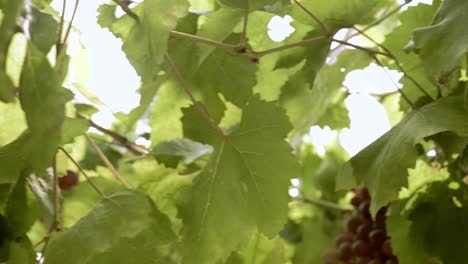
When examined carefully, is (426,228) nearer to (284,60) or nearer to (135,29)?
(284,60)

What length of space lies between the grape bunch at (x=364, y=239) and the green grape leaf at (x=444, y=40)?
306 millimetres

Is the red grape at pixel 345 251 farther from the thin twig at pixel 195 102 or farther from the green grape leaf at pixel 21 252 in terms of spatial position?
the green grape leaf at pixel 21 252

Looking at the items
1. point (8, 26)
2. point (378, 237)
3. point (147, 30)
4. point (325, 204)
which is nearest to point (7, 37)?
point (8, 26)

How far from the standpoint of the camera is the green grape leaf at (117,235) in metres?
0.55

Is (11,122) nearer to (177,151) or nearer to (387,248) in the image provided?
(177,151)

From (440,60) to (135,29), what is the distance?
0.24 meters

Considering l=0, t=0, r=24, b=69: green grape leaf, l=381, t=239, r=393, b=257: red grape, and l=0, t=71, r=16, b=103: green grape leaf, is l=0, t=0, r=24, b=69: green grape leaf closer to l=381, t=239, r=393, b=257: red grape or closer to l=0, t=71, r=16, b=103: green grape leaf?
l=0, t=71, r=16, b=103: green grape leaf

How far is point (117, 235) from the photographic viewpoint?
571 millimetres

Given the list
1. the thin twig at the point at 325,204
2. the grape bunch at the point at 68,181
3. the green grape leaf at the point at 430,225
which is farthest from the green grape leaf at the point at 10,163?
the thin twig at the point at 325,204

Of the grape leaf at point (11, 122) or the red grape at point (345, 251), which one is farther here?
the red grape at point (345, 251)

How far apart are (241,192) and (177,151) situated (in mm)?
109

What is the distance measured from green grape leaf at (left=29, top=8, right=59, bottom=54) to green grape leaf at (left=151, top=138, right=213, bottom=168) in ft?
0.83

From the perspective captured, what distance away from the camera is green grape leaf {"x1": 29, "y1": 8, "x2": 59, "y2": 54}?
478 mm

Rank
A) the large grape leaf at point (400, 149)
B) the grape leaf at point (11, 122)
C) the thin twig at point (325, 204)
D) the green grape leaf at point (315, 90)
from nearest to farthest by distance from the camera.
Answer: the large grape leaf at point (400, 149) → the grape leaf at point (11, 122) → the green grape leaf at point (315, 90) → the thin twig at point (325, 204)
